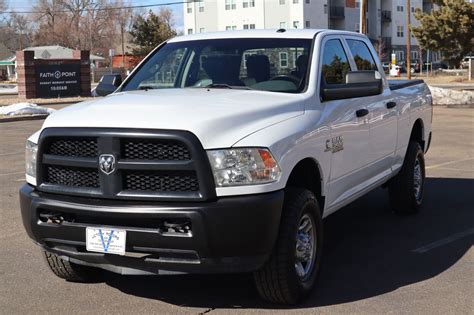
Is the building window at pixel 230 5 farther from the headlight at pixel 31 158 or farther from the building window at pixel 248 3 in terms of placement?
the headlight at pixel 31 158

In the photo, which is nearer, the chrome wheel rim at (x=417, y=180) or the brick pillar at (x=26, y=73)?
the chrome wheel rim at (x=417, y=180)

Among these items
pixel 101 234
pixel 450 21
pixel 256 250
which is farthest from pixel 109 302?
pixel 450 21

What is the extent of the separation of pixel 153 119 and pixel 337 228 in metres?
3.34

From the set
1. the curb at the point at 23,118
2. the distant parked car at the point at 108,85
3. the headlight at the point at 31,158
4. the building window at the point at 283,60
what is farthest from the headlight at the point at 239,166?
the curb at the point at 23,118

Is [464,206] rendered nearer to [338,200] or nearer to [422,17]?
[338,200]

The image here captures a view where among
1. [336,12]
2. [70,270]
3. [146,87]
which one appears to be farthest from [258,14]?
[70,270]

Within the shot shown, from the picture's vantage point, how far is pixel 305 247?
4.60 m

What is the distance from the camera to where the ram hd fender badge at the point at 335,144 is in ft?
16.2

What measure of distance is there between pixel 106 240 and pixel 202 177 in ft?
2.51

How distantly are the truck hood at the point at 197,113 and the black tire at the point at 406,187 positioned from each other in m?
2.84

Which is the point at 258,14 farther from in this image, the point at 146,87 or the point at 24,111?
the point at 146,87

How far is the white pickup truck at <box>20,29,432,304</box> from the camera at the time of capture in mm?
3916

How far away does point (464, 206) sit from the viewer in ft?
25.5

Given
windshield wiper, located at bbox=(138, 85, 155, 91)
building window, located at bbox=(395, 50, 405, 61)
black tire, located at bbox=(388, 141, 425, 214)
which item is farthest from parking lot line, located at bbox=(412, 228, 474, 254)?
building window, located at bbox=(395, 50, 405, 61)
